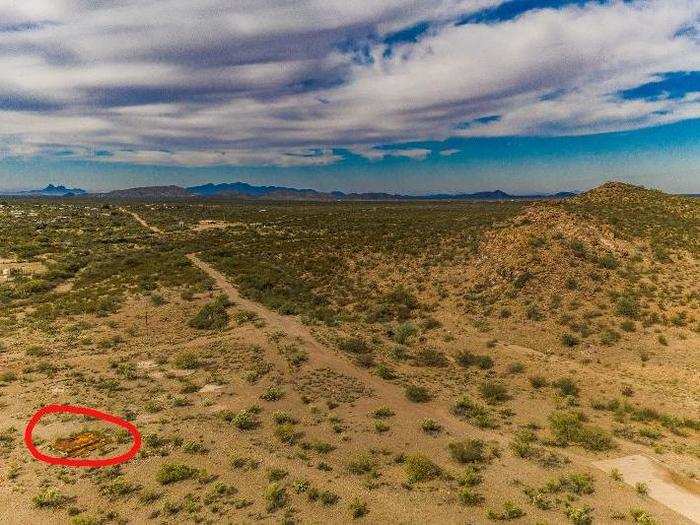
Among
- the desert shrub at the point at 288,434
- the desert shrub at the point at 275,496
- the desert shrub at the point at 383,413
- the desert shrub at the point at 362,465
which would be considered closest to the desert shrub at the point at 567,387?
the desert shrub at the point at 383,413

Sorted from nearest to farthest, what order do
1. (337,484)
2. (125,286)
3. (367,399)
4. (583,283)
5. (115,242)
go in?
(337,484), (367,399), (583,283), (125,286), (115,242)

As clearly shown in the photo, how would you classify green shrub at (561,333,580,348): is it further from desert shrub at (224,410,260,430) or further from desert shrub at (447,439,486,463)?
desert shrub at (224,410,260,430)

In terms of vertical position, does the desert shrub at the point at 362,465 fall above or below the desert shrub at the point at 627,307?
below

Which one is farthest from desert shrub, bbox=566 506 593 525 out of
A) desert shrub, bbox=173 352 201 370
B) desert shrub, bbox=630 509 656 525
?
desert shrub, bbox=173 352 201 370

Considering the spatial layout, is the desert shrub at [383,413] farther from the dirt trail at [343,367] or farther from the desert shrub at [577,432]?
the desert shrub at [577,432]

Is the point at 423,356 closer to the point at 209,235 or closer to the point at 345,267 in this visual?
the point at 345,267

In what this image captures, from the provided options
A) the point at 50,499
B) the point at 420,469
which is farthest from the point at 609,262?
the point at 50,499

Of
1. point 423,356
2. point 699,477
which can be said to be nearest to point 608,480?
point 699,477
